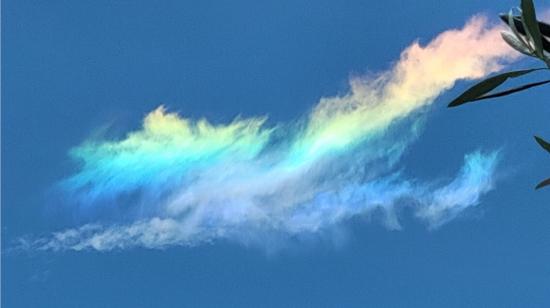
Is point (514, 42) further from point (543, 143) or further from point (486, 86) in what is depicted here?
point (543, 143)

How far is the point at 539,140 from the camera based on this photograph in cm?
353

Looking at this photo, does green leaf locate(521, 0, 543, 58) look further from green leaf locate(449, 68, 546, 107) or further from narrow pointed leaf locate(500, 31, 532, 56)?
green leaf locate(449, 68, 546, 107)

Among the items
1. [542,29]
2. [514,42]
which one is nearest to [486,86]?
[514,42]

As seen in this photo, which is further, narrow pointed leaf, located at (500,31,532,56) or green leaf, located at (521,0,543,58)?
narrow pointed leaf, located at (500,31,532,56)

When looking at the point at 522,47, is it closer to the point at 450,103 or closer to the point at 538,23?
the point at 538,23

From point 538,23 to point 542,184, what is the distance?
829 mm

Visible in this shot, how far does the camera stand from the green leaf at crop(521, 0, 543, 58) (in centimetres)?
332

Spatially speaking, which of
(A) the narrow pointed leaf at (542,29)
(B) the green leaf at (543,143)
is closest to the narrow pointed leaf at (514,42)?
(A) the narrow pointed leaf at (542,29)

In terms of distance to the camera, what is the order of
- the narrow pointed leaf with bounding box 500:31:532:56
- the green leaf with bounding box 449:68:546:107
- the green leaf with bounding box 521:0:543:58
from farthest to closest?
1. the green leaf with bounding box 449:68:546:107
2. the narrow pointed leaf with bounding box 500:31:532:56
3. the green leaf with bounding box 521:0:543:58

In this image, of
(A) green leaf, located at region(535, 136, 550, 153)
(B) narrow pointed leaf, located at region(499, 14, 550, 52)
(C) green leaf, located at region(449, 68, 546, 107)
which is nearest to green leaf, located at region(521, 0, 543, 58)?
(B) narrow pointed leaf, located at region(499, 14, 550, 52)

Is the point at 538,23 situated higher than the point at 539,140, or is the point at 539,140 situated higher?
the point at 538,23

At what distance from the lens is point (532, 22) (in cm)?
334

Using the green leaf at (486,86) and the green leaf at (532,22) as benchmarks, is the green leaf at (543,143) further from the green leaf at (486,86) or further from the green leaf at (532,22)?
the green leaf at (532,22)

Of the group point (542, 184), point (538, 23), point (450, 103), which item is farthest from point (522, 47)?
point (542, 184)
